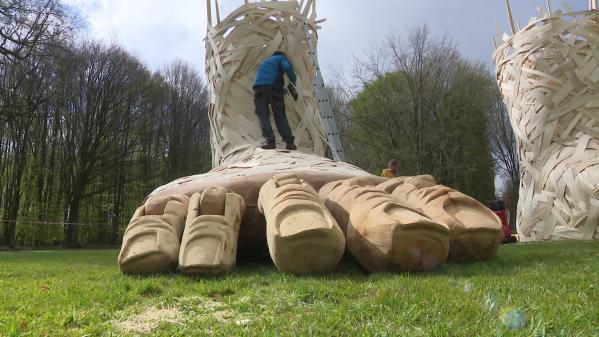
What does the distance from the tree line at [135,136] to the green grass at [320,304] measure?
14.5 m

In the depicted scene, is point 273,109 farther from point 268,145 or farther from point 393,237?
point 393,237

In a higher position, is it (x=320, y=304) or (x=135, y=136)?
(x=135, y=136)

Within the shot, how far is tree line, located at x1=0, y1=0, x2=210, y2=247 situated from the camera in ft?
56.1

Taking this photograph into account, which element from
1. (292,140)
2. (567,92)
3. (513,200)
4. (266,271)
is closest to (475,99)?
(513,200)

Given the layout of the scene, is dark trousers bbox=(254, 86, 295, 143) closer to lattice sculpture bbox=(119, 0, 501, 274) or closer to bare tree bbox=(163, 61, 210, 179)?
lattice sculpture bbox=(119, 0, 501, 274)

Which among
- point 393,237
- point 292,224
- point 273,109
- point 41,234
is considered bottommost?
point 393,237

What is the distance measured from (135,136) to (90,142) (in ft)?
6.95

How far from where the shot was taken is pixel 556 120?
848cm

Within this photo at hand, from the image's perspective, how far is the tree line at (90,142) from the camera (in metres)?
17.1

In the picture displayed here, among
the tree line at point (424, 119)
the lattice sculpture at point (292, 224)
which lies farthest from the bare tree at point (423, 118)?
the lattice sculpture at point (292, 224)

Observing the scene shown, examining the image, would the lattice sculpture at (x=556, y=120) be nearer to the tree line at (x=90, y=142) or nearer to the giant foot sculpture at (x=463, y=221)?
the giant foot sculpture at (x=463, y=221)

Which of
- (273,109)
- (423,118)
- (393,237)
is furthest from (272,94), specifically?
(423,118)

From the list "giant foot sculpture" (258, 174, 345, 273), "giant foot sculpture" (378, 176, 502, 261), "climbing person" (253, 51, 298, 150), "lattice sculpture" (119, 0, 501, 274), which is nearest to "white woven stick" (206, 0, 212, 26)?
"climbing person" (253, 51, 298, 150)

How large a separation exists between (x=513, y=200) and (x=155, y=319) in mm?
21687
